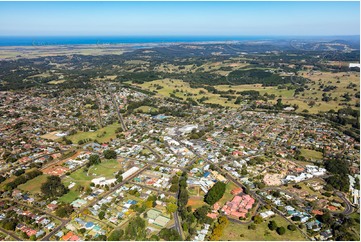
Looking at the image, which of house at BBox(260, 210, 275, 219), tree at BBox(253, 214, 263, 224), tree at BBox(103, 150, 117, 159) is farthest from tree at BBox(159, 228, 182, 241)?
tree at BBox(103, 150, 117, 159)

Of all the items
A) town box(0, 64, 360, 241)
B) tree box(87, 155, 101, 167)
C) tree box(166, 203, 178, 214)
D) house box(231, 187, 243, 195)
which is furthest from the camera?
tree box(87, 155, 101, 167)

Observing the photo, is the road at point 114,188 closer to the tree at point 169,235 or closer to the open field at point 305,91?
the tree at point 169,235

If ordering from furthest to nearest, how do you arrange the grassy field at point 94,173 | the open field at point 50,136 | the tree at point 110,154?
1. the open field at point 50,136
2. the tree at point 110,154
3. the grassy field at point 94,173

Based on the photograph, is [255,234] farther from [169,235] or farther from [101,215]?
[101,215]

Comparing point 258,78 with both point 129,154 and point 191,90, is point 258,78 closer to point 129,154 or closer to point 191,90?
point 191,90

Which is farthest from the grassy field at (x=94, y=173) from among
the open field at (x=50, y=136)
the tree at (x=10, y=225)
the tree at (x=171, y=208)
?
the open field at (x=50, y=136)

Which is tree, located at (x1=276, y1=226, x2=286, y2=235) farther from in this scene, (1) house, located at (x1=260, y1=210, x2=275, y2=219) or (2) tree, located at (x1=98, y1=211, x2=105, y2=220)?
(2) tree, located at (x1=98, y1=211, x2=105, y2=220)

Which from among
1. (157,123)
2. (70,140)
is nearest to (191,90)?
(157,123)

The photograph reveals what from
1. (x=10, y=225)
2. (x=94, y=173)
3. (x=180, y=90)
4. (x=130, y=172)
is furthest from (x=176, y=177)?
(x=180, y=90)
